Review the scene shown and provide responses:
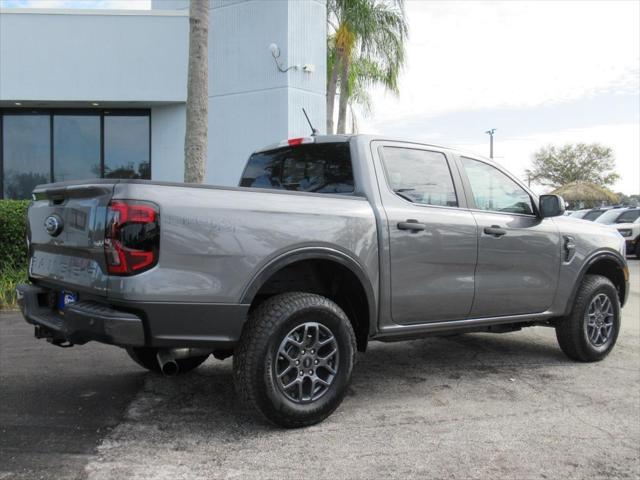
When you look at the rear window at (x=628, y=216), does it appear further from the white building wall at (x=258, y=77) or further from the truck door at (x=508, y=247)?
the truck door at (x=508, y=247)

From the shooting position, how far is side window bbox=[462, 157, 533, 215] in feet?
16.6

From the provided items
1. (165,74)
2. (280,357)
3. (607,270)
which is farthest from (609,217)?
(280,357)

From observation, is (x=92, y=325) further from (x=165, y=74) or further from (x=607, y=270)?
(x=165, y=74)

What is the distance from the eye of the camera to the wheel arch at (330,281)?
3881 mm

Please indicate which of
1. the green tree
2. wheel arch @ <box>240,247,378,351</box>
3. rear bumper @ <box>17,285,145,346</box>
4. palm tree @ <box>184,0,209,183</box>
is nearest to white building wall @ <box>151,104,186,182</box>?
palm tree @ <box>184,0,209,183</box>

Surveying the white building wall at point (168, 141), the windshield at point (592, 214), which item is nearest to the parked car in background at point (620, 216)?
the windshield at point (592, 214)

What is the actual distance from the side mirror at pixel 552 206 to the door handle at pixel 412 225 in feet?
4.72

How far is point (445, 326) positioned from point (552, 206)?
1483mm

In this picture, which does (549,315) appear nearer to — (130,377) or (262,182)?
(262,182)

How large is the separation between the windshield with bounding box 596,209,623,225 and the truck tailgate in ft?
61.6

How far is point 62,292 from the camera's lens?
3793 millimetres

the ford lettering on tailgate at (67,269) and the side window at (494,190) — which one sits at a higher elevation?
the side window at (494,190)

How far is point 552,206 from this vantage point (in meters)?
5.26

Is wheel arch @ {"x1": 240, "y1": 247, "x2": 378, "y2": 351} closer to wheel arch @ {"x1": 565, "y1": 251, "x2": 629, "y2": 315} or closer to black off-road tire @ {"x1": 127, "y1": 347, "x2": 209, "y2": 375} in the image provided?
black off-road tire @ {"x1": 127, "y1": 347, "x2": 209, "y2": 375}
